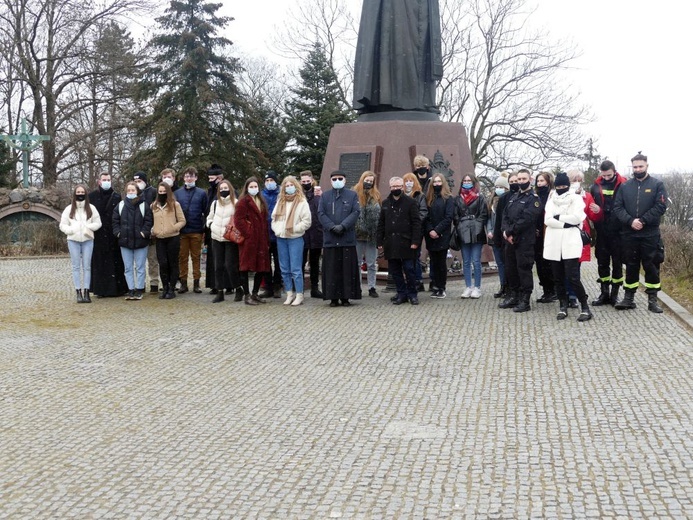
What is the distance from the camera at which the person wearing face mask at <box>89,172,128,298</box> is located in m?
11.1

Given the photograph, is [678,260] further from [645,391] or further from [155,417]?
[155,417]

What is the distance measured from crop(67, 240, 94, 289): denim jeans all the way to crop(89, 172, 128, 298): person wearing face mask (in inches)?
9.4

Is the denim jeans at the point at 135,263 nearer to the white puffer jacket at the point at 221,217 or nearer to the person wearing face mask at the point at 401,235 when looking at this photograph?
the white puffer jacket at the point at 221,217

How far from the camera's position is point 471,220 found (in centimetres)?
1048

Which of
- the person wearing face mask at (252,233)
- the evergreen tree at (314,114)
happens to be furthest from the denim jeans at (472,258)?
the evergreen tree at (314,114)

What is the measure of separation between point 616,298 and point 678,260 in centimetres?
388

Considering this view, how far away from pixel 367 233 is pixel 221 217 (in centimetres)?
195

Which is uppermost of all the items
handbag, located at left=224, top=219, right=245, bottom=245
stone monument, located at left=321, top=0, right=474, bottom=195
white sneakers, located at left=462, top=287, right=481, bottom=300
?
stone monument, located at left=321, top=0, right=474, bottom=195

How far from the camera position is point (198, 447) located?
184 inches

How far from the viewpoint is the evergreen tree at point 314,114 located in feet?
89.7

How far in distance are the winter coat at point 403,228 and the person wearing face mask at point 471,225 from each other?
692 millimetres

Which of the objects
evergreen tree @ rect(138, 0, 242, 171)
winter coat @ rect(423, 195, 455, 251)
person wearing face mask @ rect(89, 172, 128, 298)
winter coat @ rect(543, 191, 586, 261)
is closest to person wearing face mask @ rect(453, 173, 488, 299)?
winter coat @ rect(423, 195, 455, 251)

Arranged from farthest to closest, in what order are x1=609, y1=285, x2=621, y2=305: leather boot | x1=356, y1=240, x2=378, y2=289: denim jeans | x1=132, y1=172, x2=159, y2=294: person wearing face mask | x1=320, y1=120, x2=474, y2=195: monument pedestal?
x1=320, y1=120, x2=474, y2=195: monument pedestal
x1=132, y1=172, x2=159, y2=294: person wearing face mask
x1=356, y1=240, x2=378, y2=289: denim jeans
x1=609, y1=285, x2=621, y2=305: leather boot

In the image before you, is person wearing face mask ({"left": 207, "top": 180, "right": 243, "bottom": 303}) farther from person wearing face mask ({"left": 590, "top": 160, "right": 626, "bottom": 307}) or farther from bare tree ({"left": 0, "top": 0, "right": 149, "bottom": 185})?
bare tree ({"left": 0, "top": 0, "right": 149, "bottom": 185})
